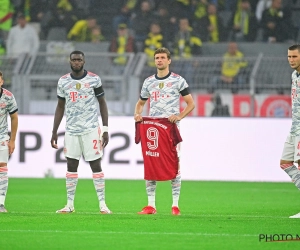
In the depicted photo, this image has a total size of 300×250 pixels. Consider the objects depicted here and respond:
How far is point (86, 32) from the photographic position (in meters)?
24.0

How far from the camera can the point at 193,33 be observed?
77.9 feet

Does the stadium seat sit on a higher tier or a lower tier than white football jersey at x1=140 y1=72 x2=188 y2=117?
higher

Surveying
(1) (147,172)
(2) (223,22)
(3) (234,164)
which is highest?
(2) (223,22)

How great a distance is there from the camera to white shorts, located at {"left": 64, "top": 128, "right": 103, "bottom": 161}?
11789mm

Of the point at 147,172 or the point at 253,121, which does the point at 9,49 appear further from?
the point at 147,172

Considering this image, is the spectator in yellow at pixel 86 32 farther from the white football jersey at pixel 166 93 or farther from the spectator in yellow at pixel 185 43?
the white football jersey at pixel 166 93

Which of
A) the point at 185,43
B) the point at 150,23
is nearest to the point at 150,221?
the point at 185,43

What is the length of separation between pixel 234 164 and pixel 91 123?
8.02 m

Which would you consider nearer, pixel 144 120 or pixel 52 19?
pixel 144 120

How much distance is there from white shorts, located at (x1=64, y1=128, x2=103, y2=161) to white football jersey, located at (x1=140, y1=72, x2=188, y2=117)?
35.2 inches

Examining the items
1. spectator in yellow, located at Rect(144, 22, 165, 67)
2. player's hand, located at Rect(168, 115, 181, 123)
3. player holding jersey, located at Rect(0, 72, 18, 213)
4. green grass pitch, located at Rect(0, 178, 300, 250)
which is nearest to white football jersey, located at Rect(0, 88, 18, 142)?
player holding jersey, located at Rect(0, 72, 18, 213)

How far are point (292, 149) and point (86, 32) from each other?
1317 cm

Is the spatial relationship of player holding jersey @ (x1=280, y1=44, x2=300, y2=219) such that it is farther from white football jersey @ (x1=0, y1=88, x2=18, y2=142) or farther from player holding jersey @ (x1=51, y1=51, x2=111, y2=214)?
white football jersey @ (x1=0, y1=88, x2=18, y2=142)

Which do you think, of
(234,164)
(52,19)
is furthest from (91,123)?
(52,19)
